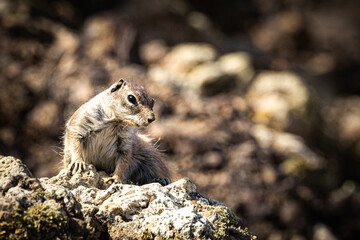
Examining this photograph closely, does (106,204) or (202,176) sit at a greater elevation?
(106,204)

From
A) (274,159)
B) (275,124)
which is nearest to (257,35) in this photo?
(275,124)

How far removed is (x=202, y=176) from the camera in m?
10.2

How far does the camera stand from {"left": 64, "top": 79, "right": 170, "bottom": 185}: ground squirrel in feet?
17.4

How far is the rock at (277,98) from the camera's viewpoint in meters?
12.5

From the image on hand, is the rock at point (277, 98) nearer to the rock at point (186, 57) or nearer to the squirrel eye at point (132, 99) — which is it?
the rock at point (186, 57)

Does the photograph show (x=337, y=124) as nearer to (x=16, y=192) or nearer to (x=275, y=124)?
(x=275, y=124)

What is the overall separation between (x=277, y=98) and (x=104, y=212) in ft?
32.7

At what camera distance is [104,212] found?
381cm

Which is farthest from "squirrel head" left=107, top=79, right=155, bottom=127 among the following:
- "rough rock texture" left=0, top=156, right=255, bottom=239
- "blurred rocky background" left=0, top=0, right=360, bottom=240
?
"blurred rocky background" left=0, top=0, right=360, bottom=240

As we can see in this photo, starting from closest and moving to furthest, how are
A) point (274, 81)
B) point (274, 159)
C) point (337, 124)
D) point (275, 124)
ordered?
point (274, 159), point (275, 124), point (274, 81), point (337, 124)

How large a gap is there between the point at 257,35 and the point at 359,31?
592 centimetres

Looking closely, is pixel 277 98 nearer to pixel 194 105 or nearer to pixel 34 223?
pixel 194 105

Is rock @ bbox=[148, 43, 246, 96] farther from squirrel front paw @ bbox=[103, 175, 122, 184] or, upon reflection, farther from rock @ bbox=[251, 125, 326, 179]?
squirrel front paw @ bbox=[103, 175, 122, 184]

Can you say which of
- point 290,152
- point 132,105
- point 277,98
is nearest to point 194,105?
point 290,152
